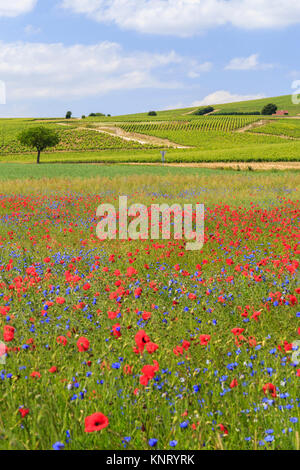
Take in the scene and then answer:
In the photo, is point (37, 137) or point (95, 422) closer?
point (95, 422)

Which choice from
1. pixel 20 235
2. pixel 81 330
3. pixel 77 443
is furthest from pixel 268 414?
pixel 20 235

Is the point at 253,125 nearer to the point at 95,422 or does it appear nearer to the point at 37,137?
the point at 37,137

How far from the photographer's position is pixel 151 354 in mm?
2885

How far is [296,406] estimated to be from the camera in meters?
2.54

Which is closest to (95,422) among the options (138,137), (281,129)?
(138,137)

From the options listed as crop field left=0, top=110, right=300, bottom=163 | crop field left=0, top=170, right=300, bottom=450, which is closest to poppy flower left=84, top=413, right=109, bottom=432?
crop field left=0, top=170, right=300, bottom=450

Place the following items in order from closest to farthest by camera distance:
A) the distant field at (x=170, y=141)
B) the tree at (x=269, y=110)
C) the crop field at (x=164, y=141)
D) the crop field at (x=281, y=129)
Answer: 1. the distant field at (x=170, y=141)
2. the crop field at (x=164, y=141)
3. the crop field at (x=281, y=129)
4. the tree at (x=269, y=110)

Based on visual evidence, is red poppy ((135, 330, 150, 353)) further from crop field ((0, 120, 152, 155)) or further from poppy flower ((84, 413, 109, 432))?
crop field ((0, 120, 152, 155))

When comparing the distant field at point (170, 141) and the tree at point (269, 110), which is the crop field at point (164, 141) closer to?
the distant field at point (170, 141)

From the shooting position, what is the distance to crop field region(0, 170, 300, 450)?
2334 millimetres

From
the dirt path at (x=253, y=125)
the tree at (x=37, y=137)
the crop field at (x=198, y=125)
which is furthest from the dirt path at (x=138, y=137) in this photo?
the tree at (x=37, y=137)

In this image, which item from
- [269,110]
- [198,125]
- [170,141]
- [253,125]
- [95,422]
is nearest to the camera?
[95,422]

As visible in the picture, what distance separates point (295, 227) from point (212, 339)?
5.83m

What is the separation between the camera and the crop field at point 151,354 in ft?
7.66
